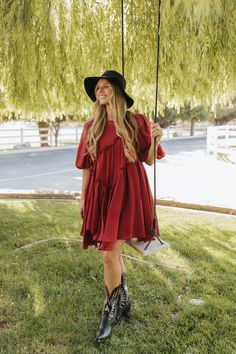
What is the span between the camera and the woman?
299 cm

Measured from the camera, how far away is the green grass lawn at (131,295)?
3.02 metres

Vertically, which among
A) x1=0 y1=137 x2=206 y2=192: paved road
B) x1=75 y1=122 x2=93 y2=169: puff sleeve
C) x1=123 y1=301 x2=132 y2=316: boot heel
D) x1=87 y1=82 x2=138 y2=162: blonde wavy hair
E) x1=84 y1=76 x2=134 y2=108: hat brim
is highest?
x1=84 y1=76 x2=134 y2=108: hat brim

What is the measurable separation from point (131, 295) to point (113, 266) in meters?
0.84

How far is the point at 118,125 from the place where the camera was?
303 centimetres

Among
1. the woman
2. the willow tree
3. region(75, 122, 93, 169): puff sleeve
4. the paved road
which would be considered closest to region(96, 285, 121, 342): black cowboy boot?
the woman

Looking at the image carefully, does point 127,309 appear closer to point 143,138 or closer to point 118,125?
point 143,138

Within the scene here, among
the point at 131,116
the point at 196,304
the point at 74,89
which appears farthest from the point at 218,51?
the point at 196,304

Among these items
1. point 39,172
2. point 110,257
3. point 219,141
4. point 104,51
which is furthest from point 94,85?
point 219,141

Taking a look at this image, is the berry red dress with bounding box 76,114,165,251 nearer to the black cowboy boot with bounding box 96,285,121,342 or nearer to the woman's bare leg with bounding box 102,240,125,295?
the woman's bare leg with bounding box 102,240,125,295

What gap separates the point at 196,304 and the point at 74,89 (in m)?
2.82

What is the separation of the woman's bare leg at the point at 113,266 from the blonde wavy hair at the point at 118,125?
26.3 inches

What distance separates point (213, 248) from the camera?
527 cm

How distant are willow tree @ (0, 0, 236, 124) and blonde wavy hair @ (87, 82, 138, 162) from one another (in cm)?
131

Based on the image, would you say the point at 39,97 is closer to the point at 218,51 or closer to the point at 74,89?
the point at 74,89
